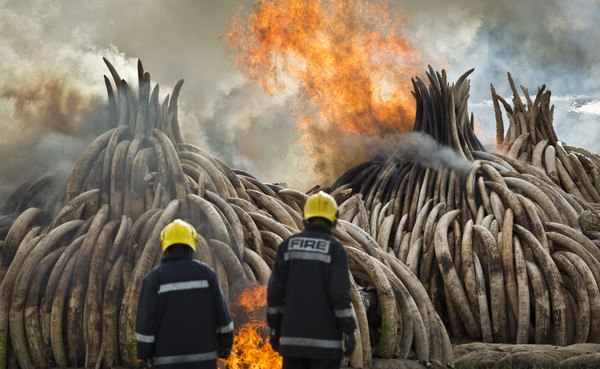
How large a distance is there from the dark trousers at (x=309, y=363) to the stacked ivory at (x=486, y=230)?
15.3ft

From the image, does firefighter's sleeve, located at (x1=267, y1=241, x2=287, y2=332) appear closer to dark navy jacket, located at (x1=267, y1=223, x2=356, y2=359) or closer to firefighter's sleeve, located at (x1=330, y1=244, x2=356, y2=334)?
dark navy jacket, located at (x1=267, y1=223, x2=356, y2=359)

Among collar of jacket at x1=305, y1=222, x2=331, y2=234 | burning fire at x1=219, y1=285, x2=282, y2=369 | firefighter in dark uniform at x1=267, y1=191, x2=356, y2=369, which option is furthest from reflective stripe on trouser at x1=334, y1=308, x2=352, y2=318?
burning fire at x1=219, y1=285, x2=282, y2=369

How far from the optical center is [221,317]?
5.64 m

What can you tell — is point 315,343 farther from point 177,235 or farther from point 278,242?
point 278,242

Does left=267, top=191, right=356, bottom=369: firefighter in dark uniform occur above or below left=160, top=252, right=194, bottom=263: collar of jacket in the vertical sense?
below

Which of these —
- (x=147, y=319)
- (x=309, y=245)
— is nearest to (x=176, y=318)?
(x=147, y=319)

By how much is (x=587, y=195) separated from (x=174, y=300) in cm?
1389

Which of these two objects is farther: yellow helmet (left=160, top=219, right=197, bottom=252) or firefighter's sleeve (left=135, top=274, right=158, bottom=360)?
yellow helmet (left=160, top=219, right=197, bottom=252)

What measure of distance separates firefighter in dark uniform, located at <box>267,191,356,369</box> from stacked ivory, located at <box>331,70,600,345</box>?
4.57 meters

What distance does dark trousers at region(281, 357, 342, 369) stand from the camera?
17.9ft

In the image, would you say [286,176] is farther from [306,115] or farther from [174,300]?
[174,300]

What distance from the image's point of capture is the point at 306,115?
1852 cm

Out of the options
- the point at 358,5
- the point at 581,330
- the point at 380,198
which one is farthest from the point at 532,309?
the point at 358,5

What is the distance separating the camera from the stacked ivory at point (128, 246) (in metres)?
8.06
